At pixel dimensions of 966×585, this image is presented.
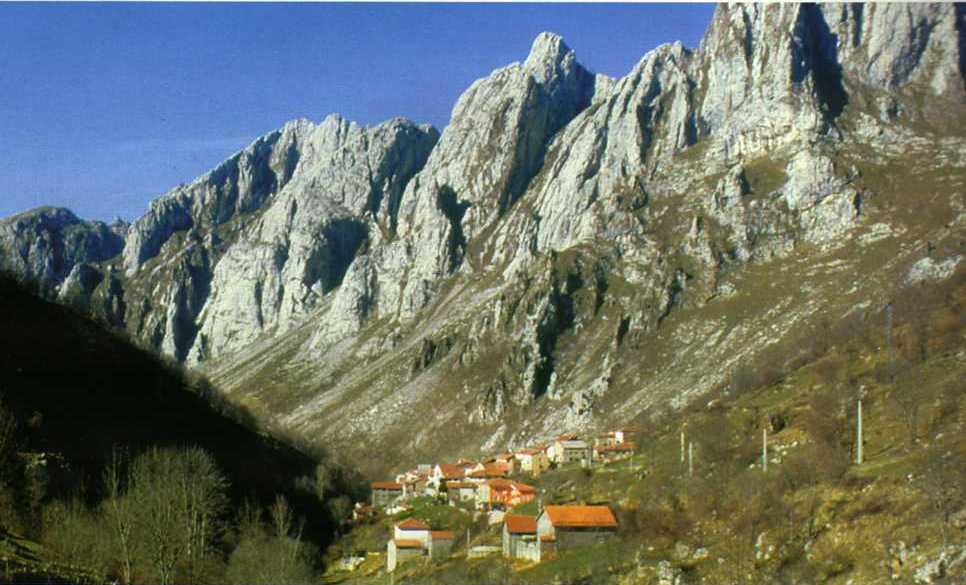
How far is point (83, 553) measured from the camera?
185 feet


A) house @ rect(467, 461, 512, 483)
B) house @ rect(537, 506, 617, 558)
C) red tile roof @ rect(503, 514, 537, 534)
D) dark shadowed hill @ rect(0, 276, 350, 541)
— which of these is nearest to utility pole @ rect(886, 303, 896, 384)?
house @ rect(537, 506, 617, 558)

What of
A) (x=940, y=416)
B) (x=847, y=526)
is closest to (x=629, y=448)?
(x=940, y=416)

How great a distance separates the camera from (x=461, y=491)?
127 m

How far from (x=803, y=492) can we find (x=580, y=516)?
17482mm

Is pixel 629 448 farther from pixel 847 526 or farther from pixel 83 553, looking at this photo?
pixel 83 553

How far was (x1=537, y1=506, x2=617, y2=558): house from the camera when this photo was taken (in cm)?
7256

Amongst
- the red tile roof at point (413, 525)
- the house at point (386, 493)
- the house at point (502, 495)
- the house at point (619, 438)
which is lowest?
the red tile roof at point (413, 525)

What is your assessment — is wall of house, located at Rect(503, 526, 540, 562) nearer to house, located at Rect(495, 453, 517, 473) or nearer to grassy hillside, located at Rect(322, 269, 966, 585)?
grassy hillside, located at Rect(322, 269, 966, 585)

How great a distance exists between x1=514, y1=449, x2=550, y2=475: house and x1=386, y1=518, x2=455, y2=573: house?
43.6 metres

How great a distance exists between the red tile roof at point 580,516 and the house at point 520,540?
2.11 m

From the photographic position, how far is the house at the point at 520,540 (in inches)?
2934

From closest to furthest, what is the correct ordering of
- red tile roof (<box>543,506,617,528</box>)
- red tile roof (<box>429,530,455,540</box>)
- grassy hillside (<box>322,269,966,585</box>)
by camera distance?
1. grassy hillside (<box>322,269,966,585</box>)
2. red tile roof (<box>543,506,617,528</box>)
3. red tile roof (<box>429,530,455,540</box>)

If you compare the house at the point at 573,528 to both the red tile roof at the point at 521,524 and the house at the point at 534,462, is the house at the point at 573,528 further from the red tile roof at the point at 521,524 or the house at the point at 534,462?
the house at the point at 534,462

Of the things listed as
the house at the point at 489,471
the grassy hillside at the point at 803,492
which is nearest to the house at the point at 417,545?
the grassy hillside at the point at 803,492
